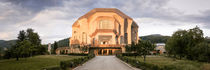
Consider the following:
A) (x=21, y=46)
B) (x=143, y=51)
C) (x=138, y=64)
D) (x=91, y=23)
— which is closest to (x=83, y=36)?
(x=91, y=23)

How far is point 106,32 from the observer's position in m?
85.4

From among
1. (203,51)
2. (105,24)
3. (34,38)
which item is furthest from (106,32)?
(203,51)

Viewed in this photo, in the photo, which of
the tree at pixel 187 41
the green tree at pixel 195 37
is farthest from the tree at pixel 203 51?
the green tree at pixel 195 37

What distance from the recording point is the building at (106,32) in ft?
259

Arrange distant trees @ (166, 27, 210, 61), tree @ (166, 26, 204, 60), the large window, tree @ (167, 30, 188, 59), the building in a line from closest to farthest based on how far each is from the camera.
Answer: distant trees @ (166, 27, 210, 61)
tree @ (166, 26, 204, 60)
tree @ (167, 30, 188, 59)
the building
the large window

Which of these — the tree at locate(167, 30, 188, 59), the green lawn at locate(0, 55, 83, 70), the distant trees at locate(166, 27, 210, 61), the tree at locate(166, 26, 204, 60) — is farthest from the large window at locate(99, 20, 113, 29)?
the green lawn at locate(0, 55, 83, 70)

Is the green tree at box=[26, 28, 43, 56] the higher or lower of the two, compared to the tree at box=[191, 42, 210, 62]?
higher

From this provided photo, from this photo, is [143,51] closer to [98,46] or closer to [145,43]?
[145,43]

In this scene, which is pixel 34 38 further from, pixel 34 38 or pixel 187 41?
pixel 187 41

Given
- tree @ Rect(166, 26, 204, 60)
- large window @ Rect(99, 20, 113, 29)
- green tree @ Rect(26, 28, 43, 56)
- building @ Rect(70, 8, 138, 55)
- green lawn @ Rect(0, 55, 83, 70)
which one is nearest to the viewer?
green lawn @ Rect(0, 55, 83, 70)

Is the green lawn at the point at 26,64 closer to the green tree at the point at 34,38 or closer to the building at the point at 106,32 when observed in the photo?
the green tree at the point at 34,38

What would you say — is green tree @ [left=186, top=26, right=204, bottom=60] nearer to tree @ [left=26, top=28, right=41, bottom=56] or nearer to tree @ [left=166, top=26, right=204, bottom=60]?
tree @ [left=166, top=26, right=204, bottom=60]

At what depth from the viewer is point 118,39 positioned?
89.8 metres

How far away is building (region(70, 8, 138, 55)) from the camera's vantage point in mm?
78875
